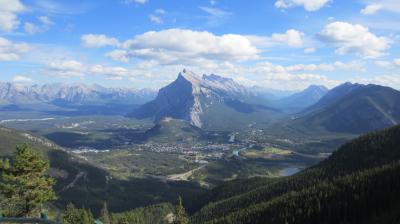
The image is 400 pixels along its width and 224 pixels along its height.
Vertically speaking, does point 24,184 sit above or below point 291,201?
above

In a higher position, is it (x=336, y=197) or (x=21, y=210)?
(x=21, y=210)

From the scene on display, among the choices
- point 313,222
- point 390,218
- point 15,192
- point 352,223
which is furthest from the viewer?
point 313,222

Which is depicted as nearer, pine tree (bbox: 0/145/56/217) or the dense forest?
pine tree (bbox: 0/145/56/217)

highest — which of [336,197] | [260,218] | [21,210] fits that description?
[21,210]

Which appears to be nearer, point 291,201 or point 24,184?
point 24,184

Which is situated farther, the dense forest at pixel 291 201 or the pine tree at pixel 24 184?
the dense forest at pixel 291 201

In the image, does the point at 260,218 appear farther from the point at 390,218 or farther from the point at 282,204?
the point at 390,218

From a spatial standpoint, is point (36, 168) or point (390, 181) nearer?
point (36, 168)

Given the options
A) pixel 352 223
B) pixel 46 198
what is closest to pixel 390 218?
pixel 352 223
